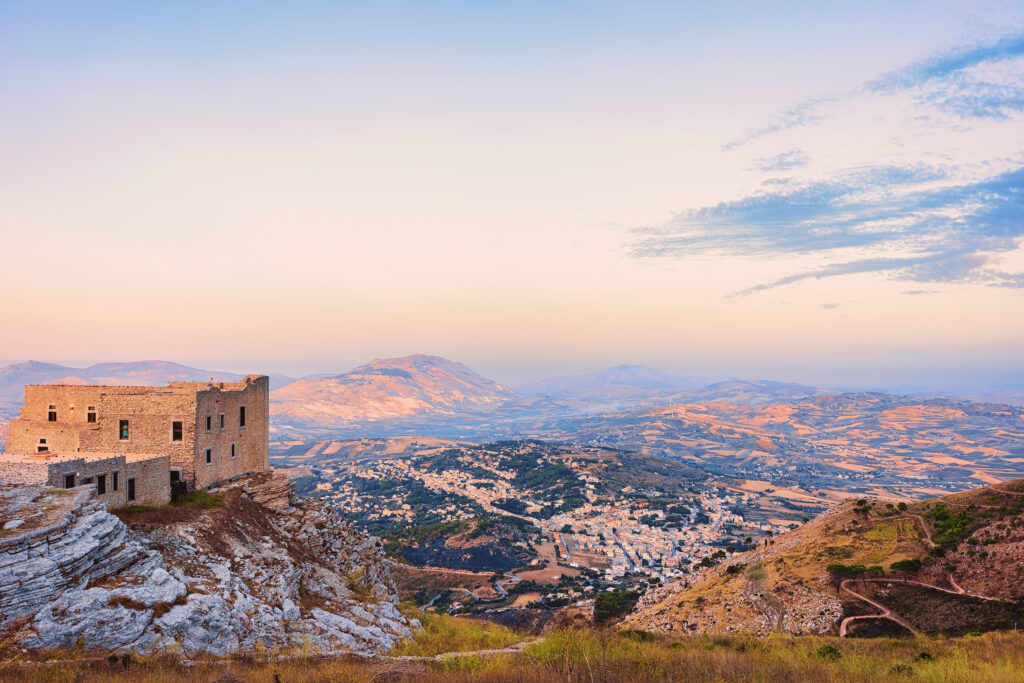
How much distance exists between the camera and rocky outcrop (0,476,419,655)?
12859mm

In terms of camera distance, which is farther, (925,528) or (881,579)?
(925,528)

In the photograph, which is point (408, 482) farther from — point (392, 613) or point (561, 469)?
point (392, 613)

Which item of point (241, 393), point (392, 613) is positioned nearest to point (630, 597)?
point (392, 613)

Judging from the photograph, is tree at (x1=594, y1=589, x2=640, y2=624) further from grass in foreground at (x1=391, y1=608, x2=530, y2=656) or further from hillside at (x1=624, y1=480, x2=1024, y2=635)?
grass in foreground at (x1=391, y1=608, x2=530, y2=656)

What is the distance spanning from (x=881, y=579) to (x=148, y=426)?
44136 mm

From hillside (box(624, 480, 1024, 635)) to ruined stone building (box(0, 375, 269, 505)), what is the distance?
93.8ft

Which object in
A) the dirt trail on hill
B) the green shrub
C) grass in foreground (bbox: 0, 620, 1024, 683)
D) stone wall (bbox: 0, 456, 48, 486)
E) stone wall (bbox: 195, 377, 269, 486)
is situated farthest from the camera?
the dirt trail on hill

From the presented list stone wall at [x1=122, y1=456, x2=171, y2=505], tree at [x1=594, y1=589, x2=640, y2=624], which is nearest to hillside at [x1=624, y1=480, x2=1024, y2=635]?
tree at [x1=594, y1=589, x2=640, y2=624]

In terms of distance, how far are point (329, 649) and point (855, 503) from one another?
4695 cm

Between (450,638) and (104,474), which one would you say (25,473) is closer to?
(104,474)

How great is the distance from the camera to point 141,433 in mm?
26250

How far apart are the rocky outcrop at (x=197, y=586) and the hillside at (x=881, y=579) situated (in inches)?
853

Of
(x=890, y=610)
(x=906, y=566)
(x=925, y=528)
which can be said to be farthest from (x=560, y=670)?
(x=925, y=528)

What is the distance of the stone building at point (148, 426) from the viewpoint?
26.0m
